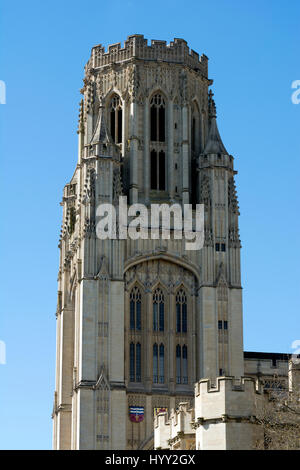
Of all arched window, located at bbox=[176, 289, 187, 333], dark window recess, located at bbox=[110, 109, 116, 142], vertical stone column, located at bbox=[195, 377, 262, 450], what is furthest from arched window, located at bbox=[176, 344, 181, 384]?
vertical stone column, located at bbox=[195, 377, 262, 450]

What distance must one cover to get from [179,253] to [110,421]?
1073 centimetres

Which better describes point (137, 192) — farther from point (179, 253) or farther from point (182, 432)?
point (182, 432)

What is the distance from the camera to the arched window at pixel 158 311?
239 feet

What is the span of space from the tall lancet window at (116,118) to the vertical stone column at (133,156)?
54.5 inches

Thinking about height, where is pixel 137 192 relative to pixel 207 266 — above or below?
above

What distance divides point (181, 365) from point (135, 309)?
4.10 m

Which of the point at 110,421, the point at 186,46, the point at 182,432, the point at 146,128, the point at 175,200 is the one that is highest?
the point at 186,46

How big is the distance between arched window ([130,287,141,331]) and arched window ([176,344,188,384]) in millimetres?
2655

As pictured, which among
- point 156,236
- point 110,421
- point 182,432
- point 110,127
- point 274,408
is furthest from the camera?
point 110,127

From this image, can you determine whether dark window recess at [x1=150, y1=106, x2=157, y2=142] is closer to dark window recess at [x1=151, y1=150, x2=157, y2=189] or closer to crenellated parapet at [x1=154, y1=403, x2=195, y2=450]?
dark window recess at [x1=151, y1=150, x2=157, y2=189]

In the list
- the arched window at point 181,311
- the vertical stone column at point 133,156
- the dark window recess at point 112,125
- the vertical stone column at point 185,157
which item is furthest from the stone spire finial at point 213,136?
the arched window at point 181,311

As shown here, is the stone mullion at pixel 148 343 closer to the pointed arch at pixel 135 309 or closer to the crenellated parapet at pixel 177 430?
the pointed arch at pixel 135 309

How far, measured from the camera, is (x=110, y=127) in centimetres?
7781

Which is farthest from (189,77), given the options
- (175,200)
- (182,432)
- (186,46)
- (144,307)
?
(182,432)
